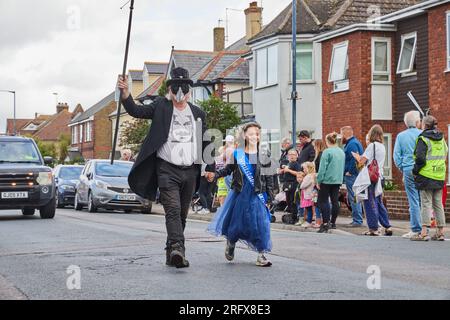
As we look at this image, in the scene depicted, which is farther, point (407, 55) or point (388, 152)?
point (388, 152)

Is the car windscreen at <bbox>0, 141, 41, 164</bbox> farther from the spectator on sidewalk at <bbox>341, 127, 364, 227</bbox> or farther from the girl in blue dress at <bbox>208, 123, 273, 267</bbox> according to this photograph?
the girl in blue dress at <bbox>208, 123, 273, 267</bbox>

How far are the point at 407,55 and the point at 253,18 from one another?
24.1m

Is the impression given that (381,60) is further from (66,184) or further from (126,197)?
(66,184)

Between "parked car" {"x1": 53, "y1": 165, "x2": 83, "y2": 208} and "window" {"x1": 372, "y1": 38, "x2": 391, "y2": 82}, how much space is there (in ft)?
37.0

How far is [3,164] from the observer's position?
20234 millimetres

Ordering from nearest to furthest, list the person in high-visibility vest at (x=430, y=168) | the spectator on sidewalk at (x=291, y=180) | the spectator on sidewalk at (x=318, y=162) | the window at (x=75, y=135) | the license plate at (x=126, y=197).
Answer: the person in high-visibility vest at (x=430, y=168)
the spectator on sidewalk at (x=318, y=162)
the spectator on sidewalk at (x=291, y=180)
the license plate at (x=126, y=197)
the window at (x=75, y=135)

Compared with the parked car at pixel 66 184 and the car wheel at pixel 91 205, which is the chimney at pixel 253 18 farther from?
the car wheel at pixel 91 205

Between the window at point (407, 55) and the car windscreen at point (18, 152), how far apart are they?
14141mm

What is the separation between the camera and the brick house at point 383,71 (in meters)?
28.8

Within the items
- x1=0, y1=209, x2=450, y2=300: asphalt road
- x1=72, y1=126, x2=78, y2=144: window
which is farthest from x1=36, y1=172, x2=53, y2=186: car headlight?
x1=72, y1=126, x2=78, y2=144: window

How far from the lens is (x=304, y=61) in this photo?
3519 centimetres

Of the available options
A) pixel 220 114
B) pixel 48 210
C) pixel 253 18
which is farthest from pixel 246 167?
pixel 253 18

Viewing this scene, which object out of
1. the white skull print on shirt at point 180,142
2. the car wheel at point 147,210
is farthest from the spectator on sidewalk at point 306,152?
the car wheel at point 147,210
